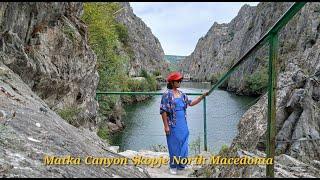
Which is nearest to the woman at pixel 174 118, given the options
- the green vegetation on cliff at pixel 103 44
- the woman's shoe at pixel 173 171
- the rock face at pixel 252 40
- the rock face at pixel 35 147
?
the woman's shoe at pixel 173 171

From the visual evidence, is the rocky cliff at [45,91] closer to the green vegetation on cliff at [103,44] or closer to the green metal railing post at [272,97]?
the green metal railing post at [272,97]

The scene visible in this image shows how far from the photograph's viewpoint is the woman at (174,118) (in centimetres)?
542

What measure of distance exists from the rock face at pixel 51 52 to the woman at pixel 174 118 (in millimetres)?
3138

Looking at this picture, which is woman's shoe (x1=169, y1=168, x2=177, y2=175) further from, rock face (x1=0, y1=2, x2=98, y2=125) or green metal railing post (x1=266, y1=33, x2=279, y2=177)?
rock face (x1=0, y1=2, x2=98, y2=125)

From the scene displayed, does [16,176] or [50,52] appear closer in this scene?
[16,176]

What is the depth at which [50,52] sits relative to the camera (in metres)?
9.72

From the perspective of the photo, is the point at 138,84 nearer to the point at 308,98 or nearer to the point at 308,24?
the point at 308,24

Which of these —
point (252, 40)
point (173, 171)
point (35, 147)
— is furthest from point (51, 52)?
point (252, 40)

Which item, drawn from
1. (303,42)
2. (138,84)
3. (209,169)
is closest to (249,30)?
(138,84)

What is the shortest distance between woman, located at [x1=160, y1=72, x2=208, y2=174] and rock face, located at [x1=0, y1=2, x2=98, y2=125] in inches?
124

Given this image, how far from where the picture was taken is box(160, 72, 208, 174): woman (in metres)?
5.42

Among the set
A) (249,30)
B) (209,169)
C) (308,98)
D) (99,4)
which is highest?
(249,30)

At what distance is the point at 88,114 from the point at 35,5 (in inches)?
Answer: 169

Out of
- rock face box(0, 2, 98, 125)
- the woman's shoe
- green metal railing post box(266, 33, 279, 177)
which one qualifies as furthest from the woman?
→ rock face box(0, 2, 98, 125)
